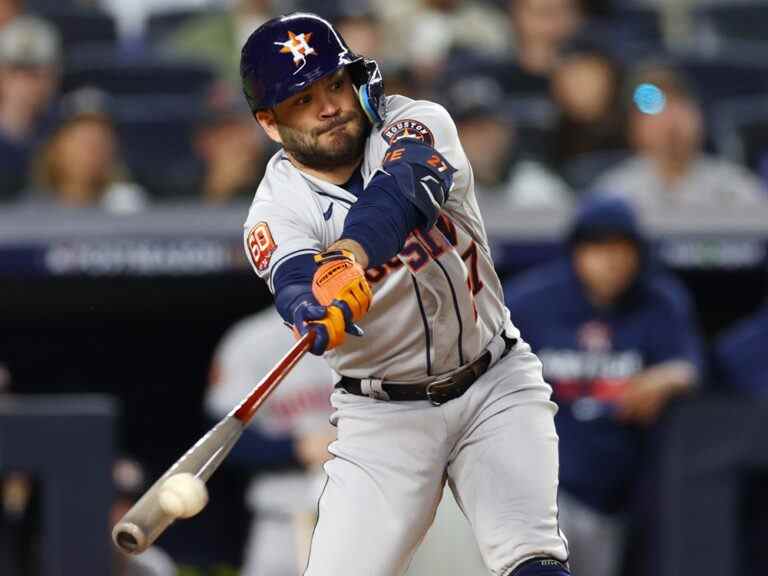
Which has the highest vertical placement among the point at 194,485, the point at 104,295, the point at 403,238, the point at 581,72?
Answer: the point at 403,238

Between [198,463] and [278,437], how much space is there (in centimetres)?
322

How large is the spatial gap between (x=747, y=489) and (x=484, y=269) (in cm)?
310

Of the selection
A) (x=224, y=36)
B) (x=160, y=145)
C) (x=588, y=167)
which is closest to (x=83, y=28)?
(x=224, y=36)

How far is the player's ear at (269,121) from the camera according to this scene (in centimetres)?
335

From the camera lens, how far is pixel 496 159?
713cm

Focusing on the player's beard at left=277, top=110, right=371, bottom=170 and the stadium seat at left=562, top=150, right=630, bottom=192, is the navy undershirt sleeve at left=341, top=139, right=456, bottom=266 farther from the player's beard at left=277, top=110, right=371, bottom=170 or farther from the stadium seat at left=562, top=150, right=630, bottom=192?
the stadium seat at left=562, top=150, right=630, bottom=192

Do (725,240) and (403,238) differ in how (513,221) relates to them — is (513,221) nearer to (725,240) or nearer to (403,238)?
(725,240)

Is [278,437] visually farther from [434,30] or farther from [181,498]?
[181,498]

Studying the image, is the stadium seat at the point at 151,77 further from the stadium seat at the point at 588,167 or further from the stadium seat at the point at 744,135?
the stadium seat at the point at 744,135

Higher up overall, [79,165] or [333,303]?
[333,303]

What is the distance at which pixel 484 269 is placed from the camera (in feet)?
11.5

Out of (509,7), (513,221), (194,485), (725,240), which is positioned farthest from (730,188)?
(194,485)

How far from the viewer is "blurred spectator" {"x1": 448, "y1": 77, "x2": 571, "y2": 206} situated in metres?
7.00

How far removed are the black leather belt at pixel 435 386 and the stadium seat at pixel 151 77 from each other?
4739mm
